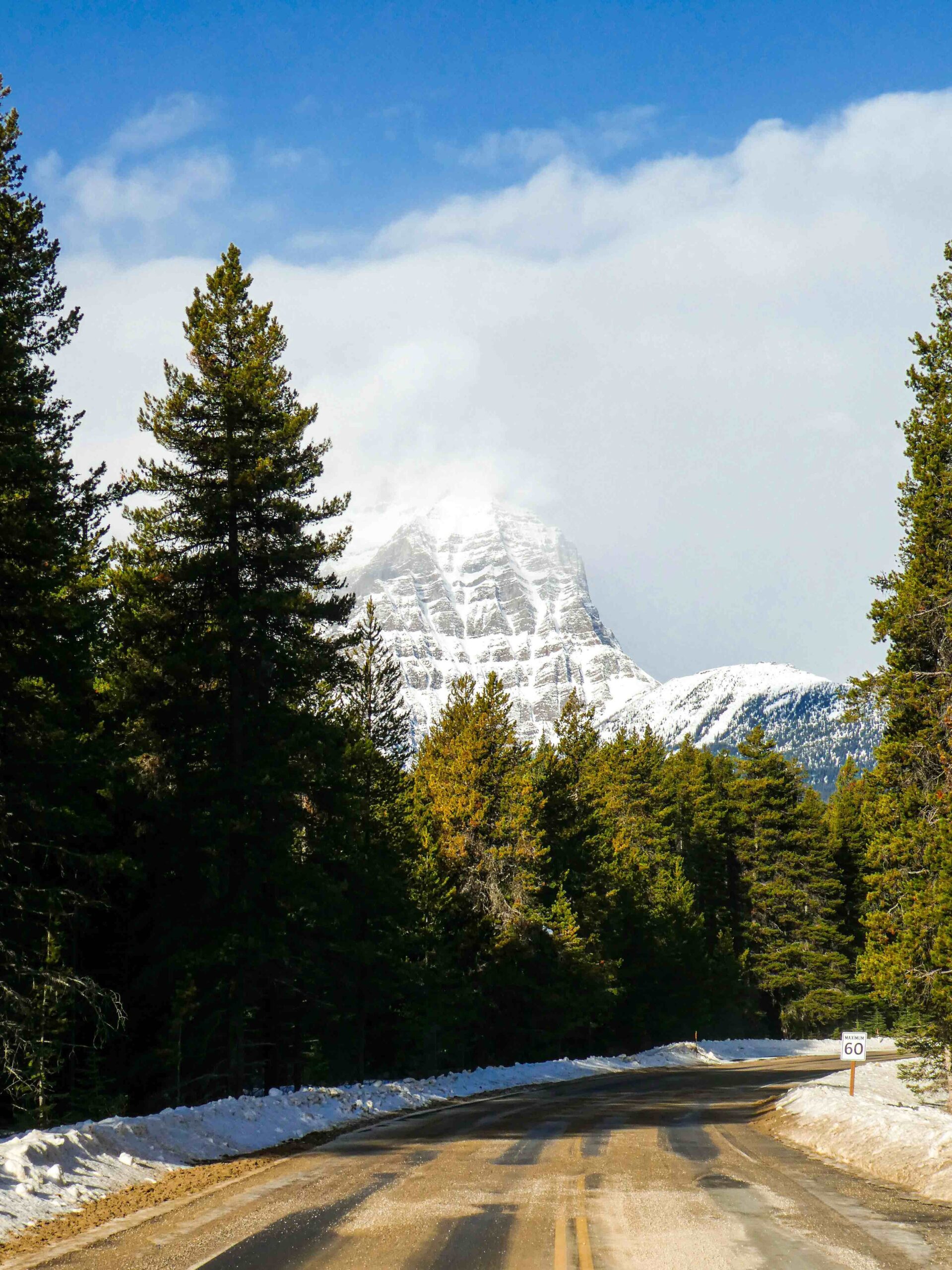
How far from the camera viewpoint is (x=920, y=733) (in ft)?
82.7

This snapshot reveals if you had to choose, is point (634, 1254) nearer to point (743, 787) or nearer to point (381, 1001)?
point (381, 1001)

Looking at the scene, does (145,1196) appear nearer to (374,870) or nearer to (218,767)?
(218,767)

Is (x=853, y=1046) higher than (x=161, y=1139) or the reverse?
the reverse

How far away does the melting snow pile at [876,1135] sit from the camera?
14273mm

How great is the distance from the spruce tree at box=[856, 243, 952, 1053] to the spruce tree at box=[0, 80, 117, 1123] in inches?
709

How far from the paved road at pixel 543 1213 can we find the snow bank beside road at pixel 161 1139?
Result: 4.57ft

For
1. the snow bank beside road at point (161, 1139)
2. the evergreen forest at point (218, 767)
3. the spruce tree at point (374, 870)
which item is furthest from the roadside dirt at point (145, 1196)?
the spruce tree at point (374, 870)

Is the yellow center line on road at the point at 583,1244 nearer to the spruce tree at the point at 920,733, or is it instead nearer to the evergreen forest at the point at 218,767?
the evergreen forest at the point at 218,767

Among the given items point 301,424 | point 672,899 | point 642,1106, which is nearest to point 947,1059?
point 642,1106

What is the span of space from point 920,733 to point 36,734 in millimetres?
19479

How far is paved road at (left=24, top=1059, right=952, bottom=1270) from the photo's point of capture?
9641mm

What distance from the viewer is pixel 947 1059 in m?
27.4

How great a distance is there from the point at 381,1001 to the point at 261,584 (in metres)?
17.8

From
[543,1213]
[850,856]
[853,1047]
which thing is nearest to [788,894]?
[850,856]
